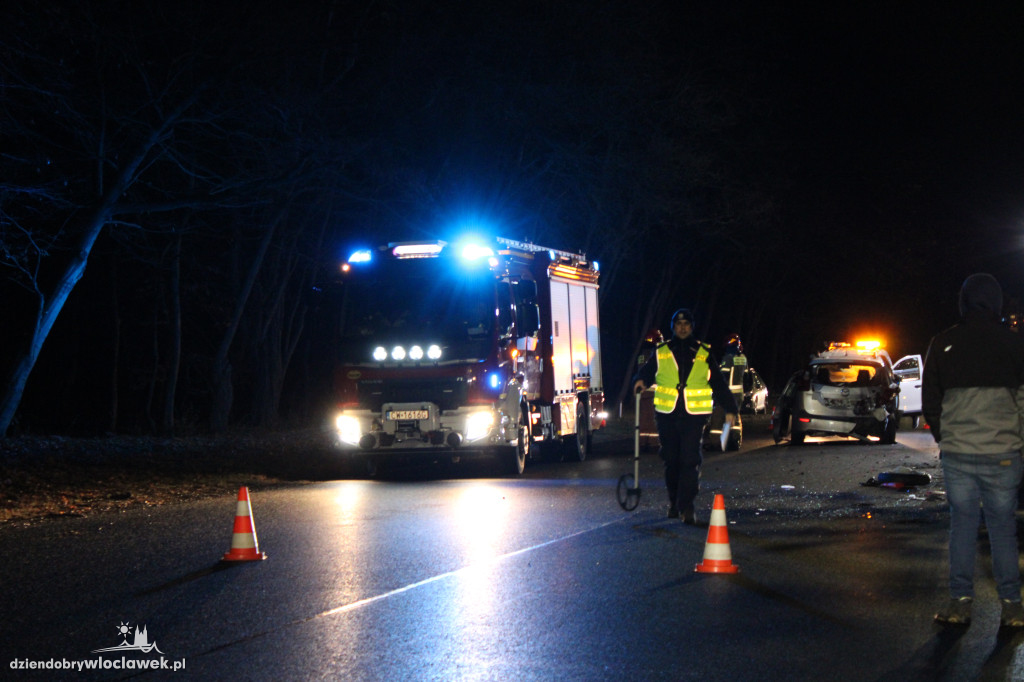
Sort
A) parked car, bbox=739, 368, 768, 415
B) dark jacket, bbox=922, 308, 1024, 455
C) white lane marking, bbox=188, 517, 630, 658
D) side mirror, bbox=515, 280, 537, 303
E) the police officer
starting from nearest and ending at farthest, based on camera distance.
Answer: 1. white lane marking, bbox=188, 517, 630, 658
2. dark jacket, bbox=922, 308, 1024, 455
3. the police officer
4. side mirror, bbox=515, 280, 537, 303
5. parked car, bbox=739, 368, 768, 415

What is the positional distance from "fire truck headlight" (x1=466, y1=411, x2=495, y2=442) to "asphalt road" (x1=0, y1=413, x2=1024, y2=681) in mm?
3653

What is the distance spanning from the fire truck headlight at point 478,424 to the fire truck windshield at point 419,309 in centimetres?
83

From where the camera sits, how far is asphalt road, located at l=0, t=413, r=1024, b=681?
6871 mm

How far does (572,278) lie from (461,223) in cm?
937

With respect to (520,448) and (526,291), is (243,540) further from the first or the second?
(526,291)

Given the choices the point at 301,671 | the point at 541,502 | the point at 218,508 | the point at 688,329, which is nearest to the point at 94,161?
the point at 218,508

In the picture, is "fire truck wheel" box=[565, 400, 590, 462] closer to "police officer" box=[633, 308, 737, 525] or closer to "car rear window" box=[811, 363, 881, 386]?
"car rear window" box=[811, 363, 881, 386]

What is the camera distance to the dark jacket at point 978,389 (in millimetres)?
7559

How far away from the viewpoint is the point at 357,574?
9.46 m

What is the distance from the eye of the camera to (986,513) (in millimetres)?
7684

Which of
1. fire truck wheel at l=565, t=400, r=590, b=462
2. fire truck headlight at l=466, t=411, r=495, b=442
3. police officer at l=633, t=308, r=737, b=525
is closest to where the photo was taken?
police officer at l=633, t=308, r=737, b=525

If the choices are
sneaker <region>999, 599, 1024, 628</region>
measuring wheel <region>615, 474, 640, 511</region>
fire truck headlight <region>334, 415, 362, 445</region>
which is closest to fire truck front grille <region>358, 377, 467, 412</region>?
fire truck headlight <region>334, 415, 362, 445</region>

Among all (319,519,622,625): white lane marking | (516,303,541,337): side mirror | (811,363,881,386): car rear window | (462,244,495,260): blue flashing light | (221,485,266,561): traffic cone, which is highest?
(462,244,495,260): blue flashing light

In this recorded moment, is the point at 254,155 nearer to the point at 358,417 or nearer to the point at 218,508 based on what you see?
the point at 358,417
